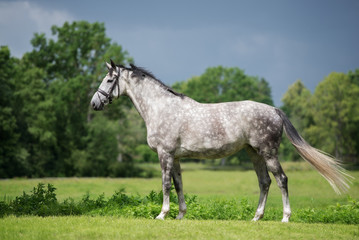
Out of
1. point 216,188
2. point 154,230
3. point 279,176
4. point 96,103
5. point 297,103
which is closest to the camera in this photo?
point 154,230

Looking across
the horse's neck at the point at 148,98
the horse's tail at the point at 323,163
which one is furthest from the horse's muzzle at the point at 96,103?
the horse's tail at the point at 323,163

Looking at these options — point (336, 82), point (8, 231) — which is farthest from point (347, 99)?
Answer: point (8, 231)

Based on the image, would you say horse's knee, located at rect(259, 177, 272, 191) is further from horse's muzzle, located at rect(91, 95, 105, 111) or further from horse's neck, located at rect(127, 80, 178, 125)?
horse's muzzle, located at rect(91, 95, 105, 111)

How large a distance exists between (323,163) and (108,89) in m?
5.24

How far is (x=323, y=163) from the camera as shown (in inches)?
310

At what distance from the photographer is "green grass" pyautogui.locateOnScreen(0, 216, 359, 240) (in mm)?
6203

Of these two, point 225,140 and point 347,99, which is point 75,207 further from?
point 347,99

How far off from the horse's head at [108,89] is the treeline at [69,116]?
22.5 meters

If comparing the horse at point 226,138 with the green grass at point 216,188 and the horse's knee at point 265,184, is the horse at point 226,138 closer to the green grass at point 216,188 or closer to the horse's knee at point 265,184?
the horse's knee at point 265,184

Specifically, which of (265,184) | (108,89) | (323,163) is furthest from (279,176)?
(108,89)

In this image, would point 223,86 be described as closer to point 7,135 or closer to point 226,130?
point 7,135

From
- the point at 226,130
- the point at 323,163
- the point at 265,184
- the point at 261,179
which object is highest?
the point at 226,130

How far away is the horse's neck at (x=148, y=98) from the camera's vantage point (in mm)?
8537

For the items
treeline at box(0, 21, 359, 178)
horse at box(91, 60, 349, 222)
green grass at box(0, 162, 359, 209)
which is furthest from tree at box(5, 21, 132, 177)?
horse at box(91, 60, 349, 222)
